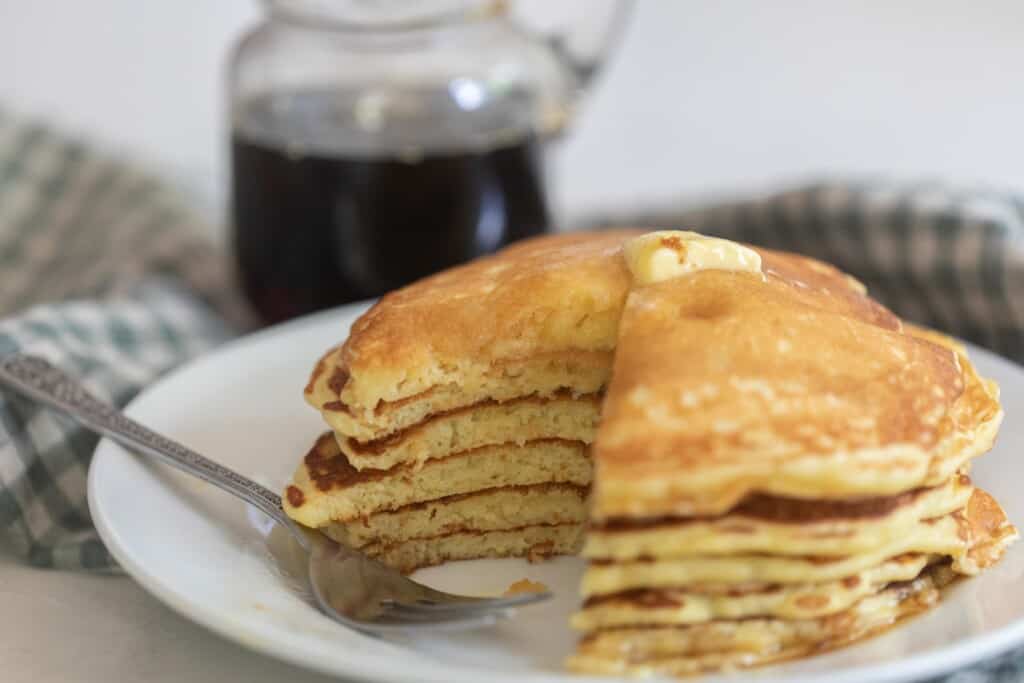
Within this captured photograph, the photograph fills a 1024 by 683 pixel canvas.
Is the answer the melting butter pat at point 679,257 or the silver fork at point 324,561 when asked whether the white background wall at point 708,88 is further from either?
the melting butter pat at point 679,257

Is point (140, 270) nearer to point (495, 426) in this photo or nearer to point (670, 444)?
point (495, 426)

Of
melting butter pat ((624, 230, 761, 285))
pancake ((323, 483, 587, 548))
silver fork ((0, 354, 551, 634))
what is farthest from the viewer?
pancake ((323, 483, 587, 548))

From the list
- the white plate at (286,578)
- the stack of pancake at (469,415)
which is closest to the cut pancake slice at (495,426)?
the stack of pancake at (469,415)

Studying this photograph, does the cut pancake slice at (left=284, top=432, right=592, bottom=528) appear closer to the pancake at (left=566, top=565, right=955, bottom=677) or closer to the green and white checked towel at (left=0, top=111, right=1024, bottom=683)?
the green and white checked towel at (left=0, top=111, right=1024, bottom=683)

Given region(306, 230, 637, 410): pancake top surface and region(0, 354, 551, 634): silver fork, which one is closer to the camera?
region(0, 354, 551, 634): silver fork

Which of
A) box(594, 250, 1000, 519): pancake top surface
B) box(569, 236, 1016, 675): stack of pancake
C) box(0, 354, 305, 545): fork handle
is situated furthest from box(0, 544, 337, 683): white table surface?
box(594, 250, 1000, 519): pancake top surface

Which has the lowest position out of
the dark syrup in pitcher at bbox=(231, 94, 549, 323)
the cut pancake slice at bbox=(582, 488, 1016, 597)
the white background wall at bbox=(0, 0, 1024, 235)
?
the cut pancake slice at bbox=(582, 488, 1016, 597)

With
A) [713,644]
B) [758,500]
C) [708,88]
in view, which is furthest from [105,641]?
[708,88]
